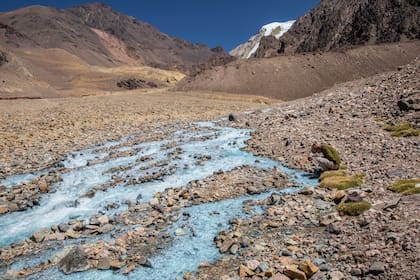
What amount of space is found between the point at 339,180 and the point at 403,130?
552 centimetres

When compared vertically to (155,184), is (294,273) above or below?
below

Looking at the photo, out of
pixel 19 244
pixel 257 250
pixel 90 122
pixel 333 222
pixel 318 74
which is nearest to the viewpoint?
pixel 257 250

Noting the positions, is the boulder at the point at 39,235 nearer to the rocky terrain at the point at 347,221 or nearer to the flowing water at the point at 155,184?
the flowing water at the point at 155,184

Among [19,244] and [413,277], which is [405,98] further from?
[19,244]

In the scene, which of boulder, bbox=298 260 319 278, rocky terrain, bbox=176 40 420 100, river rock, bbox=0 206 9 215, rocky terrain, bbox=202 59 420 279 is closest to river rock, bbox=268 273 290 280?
rocky terrain, bbox=202 59 420 279

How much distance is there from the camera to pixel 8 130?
26172mm

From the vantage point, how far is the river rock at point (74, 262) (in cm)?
920

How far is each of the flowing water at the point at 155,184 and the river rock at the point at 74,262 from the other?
7.3 inches

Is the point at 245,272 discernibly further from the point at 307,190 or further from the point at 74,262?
the point at 307,190

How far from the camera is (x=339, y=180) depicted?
13.1 m

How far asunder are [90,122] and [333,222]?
2499 cm

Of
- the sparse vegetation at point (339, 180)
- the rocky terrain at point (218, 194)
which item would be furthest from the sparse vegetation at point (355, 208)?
the sparse vegetation at point (339, 180)

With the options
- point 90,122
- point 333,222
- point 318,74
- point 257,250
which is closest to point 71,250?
point 257,250

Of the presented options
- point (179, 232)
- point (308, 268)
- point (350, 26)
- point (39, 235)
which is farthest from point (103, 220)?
point (350, 26)
